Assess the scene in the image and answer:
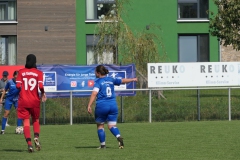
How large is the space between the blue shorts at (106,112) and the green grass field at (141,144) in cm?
65

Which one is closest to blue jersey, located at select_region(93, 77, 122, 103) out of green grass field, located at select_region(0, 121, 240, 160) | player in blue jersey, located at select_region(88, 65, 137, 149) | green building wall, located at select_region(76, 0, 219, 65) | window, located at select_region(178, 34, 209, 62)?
player in blue jersey, located at select_region(88, 65, 137, 149)

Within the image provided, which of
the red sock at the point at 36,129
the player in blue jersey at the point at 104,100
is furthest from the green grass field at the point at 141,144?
the player in blue jersey at the point at 104,100

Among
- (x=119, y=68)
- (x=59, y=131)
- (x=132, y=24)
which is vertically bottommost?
(x=59, y=131)

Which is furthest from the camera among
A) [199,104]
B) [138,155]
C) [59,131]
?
[199,104]

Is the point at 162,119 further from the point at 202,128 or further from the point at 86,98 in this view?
the point at 202,128

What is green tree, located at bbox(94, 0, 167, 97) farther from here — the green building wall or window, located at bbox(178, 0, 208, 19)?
window, located at bbox(178, 0, 208, 19)

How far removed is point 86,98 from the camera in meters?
30.1

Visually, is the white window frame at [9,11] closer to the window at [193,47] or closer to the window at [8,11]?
the window at [8,11]

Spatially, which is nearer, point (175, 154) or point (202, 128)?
point (175, 154)

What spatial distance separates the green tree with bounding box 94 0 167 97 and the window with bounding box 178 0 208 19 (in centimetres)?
852

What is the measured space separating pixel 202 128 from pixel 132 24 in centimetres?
2123

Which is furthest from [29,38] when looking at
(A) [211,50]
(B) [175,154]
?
(B) [175,154]

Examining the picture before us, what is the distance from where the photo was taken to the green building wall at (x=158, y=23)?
148 ft

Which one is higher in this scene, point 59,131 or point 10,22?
point 10,22
